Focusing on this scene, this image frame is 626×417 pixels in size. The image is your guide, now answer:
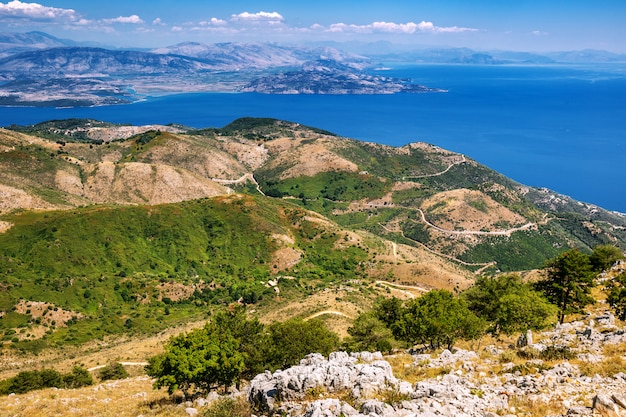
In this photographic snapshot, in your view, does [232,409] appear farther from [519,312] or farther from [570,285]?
[570,285]

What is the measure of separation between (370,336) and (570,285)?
76.6 ft

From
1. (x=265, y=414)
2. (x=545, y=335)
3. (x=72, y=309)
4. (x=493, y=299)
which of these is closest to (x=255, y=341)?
(x=265, y=414)

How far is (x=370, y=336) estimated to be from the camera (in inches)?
2004

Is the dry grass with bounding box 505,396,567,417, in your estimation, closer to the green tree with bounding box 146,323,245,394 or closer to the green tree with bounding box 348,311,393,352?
the green tree with bounding box 146,323,245,394

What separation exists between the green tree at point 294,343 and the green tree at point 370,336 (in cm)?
484

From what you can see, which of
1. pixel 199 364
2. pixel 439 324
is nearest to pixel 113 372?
pixel 199 364

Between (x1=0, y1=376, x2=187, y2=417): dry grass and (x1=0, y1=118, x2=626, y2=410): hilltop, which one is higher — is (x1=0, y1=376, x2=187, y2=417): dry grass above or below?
above

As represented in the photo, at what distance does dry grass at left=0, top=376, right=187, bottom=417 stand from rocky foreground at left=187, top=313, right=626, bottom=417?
6339 mm

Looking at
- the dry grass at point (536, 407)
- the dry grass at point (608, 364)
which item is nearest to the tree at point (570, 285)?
the dry grass at point (608, 364)

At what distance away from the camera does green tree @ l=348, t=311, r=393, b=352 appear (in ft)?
159

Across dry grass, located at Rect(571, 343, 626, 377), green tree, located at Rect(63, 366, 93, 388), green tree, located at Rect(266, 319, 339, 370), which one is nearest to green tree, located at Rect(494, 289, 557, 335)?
dry grass, located at Rect(571, 343, 626, 377)

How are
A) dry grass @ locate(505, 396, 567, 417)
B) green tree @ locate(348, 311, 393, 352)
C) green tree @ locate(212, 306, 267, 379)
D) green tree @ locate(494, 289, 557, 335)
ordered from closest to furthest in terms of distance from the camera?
dry grass @ locate(505, 396, 567, 417) < green tree @ locate(212, 306, 267, 379) < green tree @ locate(494, 289, 557, 335) < green tree @ locate(348, 311, 393, 352)

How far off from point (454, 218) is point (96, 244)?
14331cm

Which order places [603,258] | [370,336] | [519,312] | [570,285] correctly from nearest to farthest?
[519,312] < [570,285] < [370,336] < [603,258]
